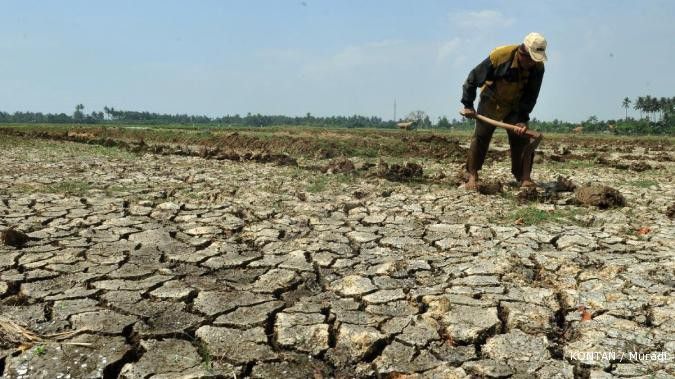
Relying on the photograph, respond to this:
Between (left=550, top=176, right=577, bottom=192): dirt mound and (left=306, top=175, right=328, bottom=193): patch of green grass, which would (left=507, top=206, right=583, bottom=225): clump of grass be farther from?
(left=306, top=175, right=328, bottom=193): patch of green grass

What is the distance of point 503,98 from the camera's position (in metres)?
5.63

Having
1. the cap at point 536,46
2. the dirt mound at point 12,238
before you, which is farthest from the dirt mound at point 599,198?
the dirt mound at point 12,238

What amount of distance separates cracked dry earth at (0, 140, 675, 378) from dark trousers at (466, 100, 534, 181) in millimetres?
710

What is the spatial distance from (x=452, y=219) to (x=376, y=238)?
2.89 ft

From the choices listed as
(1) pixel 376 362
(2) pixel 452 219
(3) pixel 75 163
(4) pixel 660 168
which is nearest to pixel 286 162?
(3) pixel 75 163

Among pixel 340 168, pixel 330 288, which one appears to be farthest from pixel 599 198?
pixel 340 168

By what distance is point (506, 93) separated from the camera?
5.59 metres

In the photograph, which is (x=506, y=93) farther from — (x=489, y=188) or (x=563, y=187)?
(x=563, y=187)

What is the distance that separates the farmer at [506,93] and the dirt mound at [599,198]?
65 cm

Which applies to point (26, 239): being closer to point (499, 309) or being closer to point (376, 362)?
point (376, 362)

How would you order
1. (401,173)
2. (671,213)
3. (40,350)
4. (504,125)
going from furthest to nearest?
(401,173)
(504,125)
(671,213)
(40,350)

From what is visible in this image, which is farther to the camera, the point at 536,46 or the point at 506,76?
the point at 506,76

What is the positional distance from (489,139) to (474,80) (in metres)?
0.72

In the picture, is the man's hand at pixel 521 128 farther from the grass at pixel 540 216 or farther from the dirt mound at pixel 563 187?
the grass at pixel 540 216
